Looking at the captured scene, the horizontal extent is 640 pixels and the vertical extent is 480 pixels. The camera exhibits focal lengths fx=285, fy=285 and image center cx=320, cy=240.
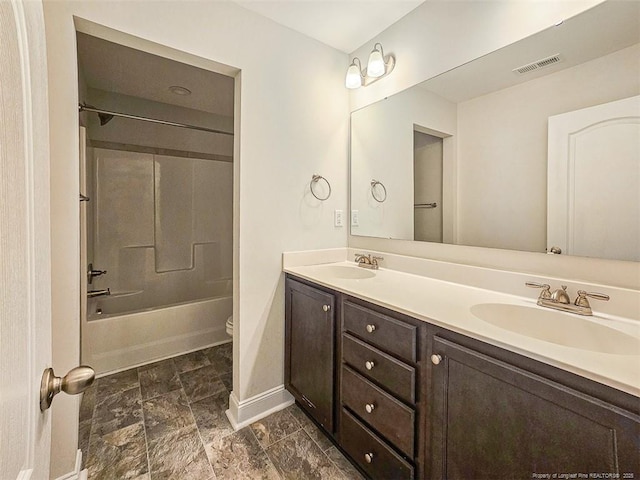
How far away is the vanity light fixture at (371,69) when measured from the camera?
1804 mm

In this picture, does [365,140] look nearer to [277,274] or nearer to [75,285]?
[277,274]

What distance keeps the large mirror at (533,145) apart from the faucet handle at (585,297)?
0.53ft

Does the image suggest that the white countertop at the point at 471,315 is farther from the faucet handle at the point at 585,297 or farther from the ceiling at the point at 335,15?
the ceiling at the point at 335,15

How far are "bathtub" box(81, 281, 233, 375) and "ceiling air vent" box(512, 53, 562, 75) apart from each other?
2.68 metres

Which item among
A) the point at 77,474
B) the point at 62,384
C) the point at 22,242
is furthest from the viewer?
the point at 77,474

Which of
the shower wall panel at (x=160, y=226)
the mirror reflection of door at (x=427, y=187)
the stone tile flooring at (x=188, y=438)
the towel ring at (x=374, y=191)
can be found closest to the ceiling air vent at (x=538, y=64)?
the mirror reflection of door at (x=427, y=187)

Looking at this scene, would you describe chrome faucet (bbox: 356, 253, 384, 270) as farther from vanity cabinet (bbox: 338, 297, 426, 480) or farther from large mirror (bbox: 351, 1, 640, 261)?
vanity cabinet (bbox: 338, 297, 426, 480)

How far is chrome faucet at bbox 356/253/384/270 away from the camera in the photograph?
1902 millimetres

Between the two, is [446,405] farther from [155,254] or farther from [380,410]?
[155,254]

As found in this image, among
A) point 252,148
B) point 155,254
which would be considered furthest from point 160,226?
point 252,148

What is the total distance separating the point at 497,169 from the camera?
1412 mm

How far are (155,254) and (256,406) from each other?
213cm

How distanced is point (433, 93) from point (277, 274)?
4.69ft

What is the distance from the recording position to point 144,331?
235 cm
